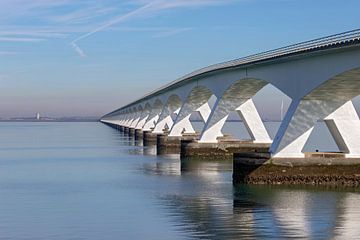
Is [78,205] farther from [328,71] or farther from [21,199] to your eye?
[328,71]

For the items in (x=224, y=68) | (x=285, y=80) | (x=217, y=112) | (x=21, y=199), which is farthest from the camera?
(x=217, y=112)

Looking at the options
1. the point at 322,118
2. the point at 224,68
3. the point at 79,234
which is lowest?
the point at 79,234

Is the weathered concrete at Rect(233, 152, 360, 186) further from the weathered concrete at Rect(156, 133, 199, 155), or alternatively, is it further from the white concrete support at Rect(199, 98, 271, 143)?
the weathered concrete at Rect(156, 133, 199, 155)

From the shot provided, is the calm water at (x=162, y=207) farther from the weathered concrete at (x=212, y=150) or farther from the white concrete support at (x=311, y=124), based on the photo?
the weathered concrete at (x=212, y=150)

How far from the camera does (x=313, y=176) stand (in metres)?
38.5

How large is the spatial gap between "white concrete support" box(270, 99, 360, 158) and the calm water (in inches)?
113

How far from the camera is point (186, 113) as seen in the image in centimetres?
7894

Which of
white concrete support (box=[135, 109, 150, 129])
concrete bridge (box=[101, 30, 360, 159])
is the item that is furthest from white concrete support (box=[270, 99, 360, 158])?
white concrete support (box=[135, 109, 150, 129])

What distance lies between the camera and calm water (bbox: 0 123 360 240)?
25.8 meters

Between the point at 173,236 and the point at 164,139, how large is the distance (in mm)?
54318

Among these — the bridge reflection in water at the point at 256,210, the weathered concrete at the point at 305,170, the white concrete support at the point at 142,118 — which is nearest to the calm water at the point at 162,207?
the bridge reflection in water at the point at 256,210

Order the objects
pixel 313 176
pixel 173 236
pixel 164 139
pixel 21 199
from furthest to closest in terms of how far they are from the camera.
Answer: pixel 164 139
pixel 313 176
pixel 21 199
pixel 173 236

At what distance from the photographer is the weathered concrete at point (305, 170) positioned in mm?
38375

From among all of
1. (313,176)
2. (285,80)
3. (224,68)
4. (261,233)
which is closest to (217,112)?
(224,68)
